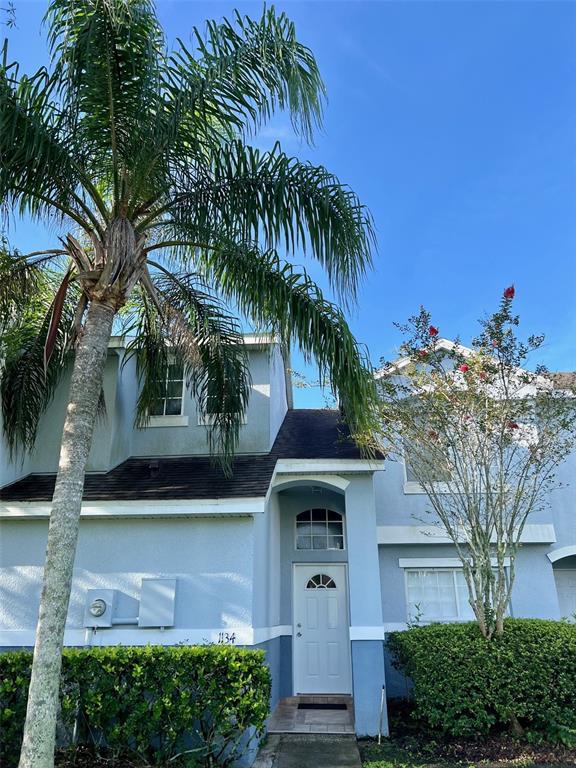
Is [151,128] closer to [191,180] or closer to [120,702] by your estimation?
[191,180]

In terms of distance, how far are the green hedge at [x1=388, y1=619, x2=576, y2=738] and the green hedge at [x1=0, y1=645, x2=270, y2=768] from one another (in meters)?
2.74

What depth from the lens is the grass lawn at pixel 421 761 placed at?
643cm

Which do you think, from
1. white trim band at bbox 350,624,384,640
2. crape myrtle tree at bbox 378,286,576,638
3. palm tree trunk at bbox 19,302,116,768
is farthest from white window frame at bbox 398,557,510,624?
palm tree trunk at bbox 19,302,116,768

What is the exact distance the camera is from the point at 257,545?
8125 millimetres

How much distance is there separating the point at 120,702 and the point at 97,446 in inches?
182

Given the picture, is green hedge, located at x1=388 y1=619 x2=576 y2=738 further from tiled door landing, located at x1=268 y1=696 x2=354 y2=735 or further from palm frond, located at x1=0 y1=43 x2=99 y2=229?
palm frond, located at x1=0 y1=43 x2=99 y2=229

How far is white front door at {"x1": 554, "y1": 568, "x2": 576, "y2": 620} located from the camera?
1176cm

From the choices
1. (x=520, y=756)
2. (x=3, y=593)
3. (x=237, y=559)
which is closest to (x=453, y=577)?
(x=520, y=756)

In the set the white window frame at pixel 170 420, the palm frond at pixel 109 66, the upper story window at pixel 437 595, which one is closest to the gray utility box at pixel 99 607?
the white window frame at pixel 170 420

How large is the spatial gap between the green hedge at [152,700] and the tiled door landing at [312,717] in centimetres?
252

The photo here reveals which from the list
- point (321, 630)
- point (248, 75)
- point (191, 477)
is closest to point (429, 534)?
point (321, 630)

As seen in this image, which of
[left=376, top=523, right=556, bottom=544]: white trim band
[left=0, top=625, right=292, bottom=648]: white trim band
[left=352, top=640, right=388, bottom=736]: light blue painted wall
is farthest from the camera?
[left=376, top=523, right=556, bottom=544]: white trim band

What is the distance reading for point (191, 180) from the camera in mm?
6781

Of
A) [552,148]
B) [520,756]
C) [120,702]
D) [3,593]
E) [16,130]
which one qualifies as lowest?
[520,756]
